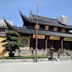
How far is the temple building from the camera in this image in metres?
45.7

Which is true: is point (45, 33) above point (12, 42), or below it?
above

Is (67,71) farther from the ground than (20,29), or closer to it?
closer to it

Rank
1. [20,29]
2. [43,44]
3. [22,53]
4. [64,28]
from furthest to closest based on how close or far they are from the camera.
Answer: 1. [64,28]
2. [43,44]
3. [20,29]
4. [22,53]

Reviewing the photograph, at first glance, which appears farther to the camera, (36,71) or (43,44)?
(43,44)

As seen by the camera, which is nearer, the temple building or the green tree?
the green tree

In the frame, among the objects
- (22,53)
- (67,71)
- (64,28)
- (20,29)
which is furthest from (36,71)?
(64,28)

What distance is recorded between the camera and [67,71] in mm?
15148

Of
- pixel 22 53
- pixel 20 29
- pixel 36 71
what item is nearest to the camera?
pixel 36 71

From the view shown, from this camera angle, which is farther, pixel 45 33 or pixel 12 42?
pixel 45 33

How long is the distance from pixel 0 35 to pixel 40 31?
440 inches

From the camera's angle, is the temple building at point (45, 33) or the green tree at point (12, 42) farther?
the temple building at point (45, 33)

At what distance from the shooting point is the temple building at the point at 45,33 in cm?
4569

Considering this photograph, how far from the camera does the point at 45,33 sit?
4897cm

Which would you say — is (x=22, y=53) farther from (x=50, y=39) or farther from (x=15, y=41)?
(x=50, y=39)
